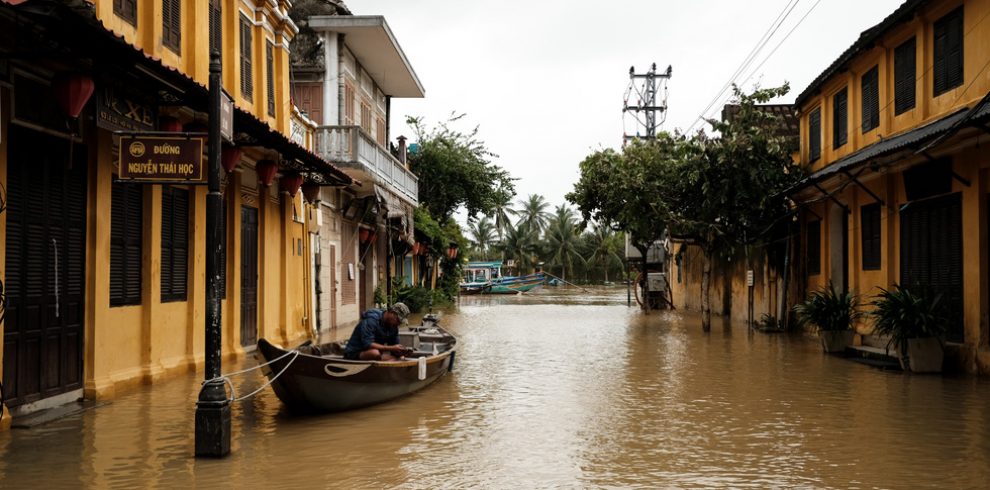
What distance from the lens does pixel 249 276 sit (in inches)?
649

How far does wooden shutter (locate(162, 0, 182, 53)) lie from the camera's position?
12.6 metres

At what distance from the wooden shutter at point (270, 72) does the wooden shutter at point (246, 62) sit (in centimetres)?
83

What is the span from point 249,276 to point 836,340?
12361 mm

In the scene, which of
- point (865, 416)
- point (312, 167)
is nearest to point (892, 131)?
point (865, 416)

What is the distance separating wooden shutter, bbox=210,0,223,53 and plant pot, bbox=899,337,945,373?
42.8ft

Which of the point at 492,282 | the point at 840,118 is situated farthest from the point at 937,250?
the point at 492,282

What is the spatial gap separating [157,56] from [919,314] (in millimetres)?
12738

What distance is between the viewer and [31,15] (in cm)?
722

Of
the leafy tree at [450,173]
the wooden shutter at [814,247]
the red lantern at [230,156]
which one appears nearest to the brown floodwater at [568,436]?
the red lantern at [230,156]

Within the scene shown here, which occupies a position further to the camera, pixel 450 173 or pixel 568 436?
pixel 450 173

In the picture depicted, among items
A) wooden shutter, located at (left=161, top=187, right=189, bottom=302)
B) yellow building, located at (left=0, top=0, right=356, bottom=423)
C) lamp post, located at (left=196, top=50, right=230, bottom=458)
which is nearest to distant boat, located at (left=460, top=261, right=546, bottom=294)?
yellow building, located at (left=0, top=0, right=356, bottom=423)

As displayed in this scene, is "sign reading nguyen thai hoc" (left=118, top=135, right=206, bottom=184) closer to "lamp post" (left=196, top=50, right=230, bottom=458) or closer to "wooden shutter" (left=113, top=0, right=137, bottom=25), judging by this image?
"lamp post" (left=196, top=50, right=230, bottom=458)

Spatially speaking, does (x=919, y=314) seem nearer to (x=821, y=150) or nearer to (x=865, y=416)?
(x=865, y=416)

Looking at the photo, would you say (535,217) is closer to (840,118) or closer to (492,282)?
(492,282)
